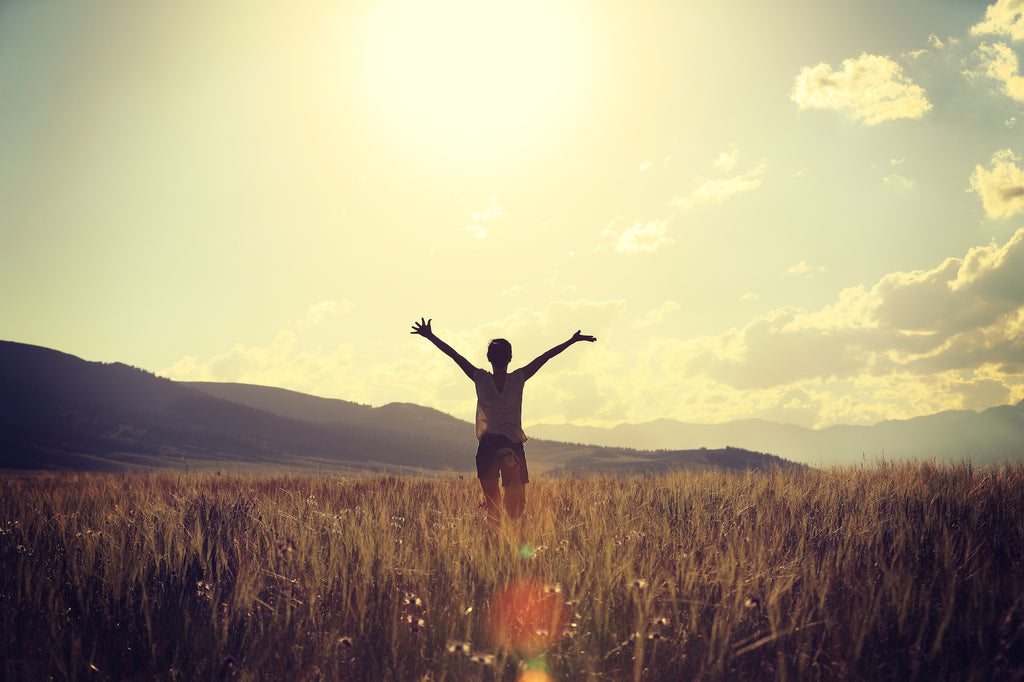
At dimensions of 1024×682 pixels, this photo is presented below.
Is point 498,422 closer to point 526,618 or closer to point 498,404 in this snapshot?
point 498,404

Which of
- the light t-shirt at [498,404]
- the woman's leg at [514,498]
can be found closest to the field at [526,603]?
the woman's leg at [514,498]

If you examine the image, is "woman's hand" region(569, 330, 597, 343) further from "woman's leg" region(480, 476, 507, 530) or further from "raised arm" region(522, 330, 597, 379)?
"woman's leg" region(480, 476, 507, 530)

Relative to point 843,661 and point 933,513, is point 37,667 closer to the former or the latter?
point 843,661

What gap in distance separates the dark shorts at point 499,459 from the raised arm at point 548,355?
81 centimetres

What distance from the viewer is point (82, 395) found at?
554 feet

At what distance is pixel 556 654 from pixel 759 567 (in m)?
1.86

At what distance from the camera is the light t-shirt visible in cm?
706

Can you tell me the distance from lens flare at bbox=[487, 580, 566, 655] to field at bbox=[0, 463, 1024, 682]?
0.01m

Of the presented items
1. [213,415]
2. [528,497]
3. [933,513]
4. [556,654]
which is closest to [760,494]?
[933,513]

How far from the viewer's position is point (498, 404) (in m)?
7.07

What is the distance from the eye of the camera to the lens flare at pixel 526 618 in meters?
3.75

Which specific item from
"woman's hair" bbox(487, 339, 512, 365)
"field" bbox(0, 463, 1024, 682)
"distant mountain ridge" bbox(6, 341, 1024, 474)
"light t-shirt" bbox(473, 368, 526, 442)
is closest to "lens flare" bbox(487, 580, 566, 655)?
"field" bbox(0, 463, 1024, 682)

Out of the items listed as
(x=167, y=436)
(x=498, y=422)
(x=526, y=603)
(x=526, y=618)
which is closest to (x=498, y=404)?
(x=498, y=422)

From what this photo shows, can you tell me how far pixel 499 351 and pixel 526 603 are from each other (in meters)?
3.31
